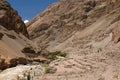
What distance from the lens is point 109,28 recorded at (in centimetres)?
10438

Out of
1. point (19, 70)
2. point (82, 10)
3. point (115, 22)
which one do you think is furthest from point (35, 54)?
point (82, 10)

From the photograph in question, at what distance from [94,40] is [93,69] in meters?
79.7

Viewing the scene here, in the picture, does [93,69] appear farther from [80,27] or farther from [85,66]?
[80,27]

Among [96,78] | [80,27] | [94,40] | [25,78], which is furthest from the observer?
[80,27]

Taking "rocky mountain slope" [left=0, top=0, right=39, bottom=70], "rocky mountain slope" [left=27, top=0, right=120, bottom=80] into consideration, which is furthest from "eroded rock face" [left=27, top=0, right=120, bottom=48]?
"rocky mountain slope" [left=0, top=0, right=39, bottom=70]

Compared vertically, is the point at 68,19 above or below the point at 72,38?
above

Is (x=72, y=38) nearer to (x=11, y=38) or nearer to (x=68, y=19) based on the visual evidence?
(x=68, y=19)

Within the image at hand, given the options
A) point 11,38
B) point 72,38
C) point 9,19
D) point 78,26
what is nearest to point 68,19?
point 78,26

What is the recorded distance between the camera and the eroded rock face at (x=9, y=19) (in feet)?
113

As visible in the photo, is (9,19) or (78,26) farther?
(78,26)

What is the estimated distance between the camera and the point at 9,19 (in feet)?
117

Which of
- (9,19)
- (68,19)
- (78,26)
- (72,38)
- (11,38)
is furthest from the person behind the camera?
(68,19)

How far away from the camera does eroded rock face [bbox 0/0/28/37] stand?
34.5m

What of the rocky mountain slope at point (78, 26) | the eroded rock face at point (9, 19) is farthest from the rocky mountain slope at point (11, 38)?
the rocky mountain slope at point (78, 26)
